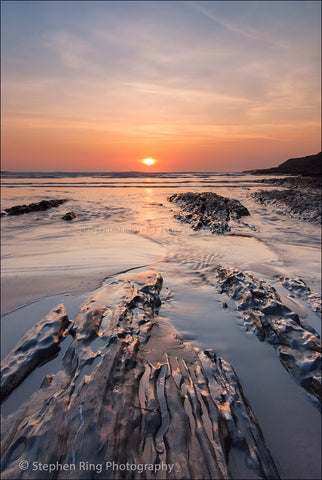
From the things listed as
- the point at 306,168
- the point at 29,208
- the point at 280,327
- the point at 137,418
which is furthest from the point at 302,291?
the point at 306,168

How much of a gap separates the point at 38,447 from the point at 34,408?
0.40 m

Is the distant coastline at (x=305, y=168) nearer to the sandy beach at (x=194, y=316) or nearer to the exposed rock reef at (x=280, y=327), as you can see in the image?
the sandy beach at (x=194, y=316)

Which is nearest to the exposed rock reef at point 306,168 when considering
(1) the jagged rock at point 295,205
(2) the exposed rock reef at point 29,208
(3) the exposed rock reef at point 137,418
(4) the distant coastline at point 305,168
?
(4) the distant coastline at point 305,168

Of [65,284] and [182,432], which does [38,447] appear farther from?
[65,284]

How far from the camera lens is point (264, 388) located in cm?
207

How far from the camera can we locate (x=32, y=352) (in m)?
2.32

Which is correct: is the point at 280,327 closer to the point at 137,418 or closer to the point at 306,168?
the point at 137,418

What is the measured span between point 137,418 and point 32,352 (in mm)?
1313

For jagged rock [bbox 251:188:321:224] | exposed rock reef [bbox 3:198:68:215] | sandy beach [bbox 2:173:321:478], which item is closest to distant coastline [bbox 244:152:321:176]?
jagged rock [bbox 251:188:321:224]

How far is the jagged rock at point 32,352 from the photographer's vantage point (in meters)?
2.08

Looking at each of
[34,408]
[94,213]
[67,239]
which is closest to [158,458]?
[34,408]

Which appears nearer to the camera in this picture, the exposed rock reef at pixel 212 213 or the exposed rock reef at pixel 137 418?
the exposed rock reef at pixel 137 418

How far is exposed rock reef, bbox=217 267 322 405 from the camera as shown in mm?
2168

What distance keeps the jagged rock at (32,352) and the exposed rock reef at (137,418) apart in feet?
0.79
